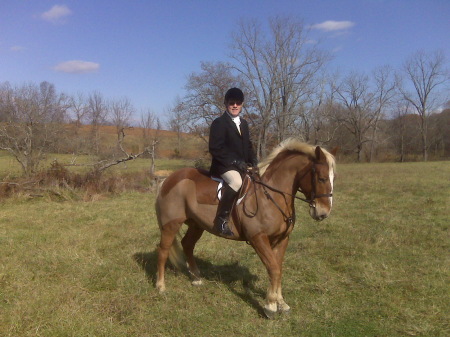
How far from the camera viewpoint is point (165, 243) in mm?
4648

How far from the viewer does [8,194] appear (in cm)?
1109

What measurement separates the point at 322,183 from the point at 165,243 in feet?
8.19

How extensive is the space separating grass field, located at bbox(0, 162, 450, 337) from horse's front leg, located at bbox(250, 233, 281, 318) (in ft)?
0.51

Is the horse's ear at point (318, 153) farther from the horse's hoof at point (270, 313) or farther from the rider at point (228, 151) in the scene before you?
the horse's hoof at point (270, 313)

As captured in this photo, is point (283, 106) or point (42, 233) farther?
point (283, 106)

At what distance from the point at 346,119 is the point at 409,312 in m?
46.4

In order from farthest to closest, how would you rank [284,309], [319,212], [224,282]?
[224,282], [284,309], [319,212]

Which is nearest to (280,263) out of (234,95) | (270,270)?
(270,270)

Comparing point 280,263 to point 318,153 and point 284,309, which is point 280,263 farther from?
point 318,153

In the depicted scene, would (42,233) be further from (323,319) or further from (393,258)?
(393,258)

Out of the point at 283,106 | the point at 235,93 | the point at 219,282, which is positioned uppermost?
the point at 283,106

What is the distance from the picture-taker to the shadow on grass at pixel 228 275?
4.40 meters

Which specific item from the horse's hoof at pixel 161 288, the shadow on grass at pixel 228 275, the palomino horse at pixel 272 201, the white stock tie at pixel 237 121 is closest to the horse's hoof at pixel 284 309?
the palomino horse at pixel 272 201

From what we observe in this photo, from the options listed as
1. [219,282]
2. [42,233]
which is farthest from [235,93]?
[42,233]
